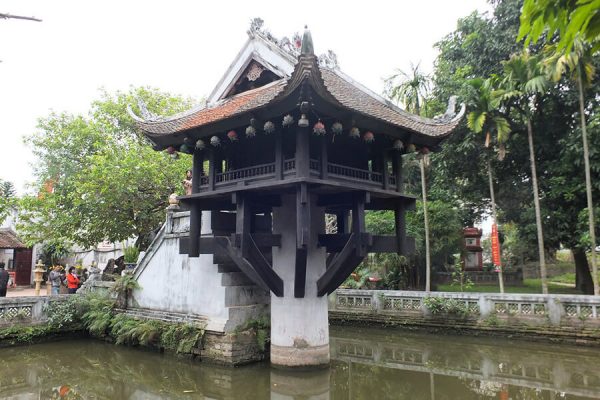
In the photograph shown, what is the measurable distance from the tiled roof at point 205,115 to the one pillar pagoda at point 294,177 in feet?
0.15

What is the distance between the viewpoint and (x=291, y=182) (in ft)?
22.9

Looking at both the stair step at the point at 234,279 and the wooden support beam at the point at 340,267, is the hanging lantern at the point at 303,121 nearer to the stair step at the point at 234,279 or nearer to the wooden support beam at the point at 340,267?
the wooden support beam at the point at 340,267

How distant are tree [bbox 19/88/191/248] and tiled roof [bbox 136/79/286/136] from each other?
5.60 metres

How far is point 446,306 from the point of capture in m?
12.3

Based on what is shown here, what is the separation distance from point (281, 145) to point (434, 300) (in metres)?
7.62

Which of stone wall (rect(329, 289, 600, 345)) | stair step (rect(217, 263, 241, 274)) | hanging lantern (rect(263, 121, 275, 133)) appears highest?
hanging lantern (rect(263, 121, 275, 133))

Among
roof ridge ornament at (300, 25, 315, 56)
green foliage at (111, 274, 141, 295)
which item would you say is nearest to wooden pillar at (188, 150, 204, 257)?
green foliage at (111, 274, 141, 295)

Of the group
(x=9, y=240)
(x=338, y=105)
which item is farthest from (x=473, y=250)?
Result: (x=9, y=240)

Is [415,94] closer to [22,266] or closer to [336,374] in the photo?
[336,374]

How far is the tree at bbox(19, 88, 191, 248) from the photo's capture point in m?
14.6

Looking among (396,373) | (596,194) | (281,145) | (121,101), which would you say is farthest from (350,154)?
(121,101)

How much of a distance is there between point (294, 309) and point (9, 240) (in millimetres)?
18514

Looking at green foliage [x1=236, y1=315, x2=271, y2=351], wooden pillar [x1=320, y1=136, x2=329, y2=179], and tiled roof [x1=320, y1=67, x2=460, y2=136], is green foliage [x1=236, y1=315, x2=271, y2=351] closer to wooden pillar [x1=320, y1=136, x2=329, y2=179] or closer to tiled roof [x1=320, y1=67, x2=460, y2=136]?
wooden pillar [x1=320, y1=136, x2=329, y2=179]

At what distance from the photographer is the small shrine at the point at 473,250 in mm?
22266
